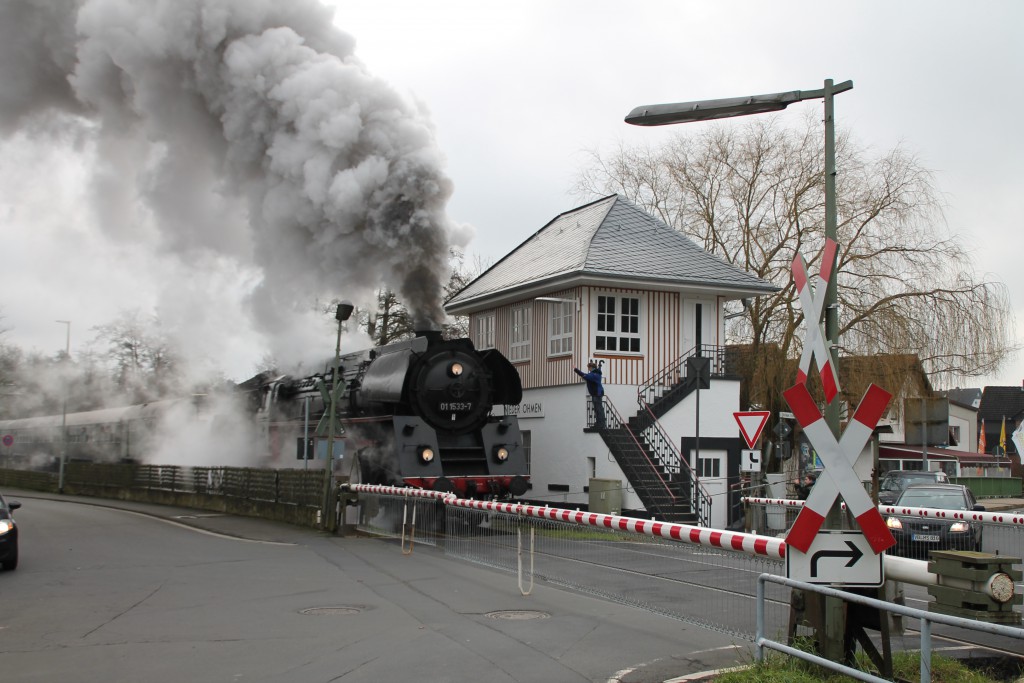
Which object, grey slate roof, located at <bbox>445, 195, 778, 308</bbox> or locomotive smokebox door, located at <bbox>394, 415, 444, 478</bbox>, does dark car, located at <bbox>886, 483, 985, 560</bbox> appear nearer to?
locomotive smokebox door, located at <bbox>394, 415, 444, 478</bbox>

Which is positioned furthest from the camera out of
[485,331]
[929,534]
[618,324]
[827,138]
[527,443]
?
→ [485,331]

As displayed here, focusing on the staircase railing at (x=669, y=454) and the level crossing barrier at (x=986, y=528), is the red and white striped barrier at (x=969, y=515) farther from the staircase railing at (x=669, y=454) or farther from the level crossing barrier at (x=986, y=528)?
the staircase railing at (x=669, y=454)

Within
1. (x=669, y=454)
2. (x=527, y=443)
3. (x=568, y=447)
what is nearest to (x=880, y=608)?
(x=669, y=454)

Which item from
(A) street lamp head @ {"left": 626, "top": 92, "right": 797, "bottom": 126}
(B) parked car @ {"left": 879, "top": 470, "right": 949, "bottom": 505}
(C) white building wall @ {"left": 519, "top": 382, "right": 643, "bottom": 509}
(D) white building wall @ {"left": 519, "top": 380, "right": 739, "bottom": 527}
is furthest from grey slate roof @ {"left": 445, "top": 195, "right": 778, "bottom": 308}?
(A) street lamp head @ {"left": 626, "top": 92, "right": 797, "bottom": 126}

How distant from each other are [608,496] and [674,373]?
470 centimetres

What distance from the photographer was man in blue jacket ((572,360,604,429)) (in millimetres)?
22312

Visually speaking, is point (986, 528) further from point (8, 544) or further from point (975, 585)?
point (8, 544)

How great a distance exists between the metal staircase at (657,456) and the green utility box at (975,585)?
13896 mm

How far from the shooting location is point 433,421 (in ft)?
54.7

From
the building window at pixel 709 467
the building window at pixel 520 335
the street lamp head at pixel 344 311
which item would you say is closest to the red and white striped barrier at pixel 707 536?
the street lamp head at pixel 344 311

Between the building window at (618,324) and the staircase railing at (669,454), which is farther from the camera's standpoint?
the building window at (618,324)

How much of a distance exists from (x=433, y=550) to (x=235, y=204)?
11.3 m

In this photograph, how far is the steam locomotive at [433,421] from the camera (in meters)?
16.1

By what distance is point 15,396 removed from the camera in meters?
50.0
